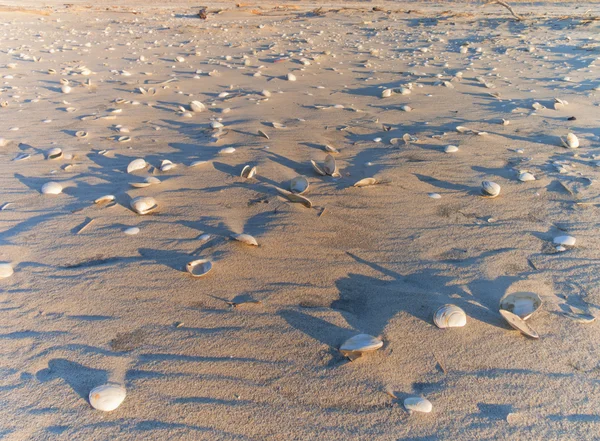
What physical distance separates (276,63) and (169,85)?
2.28 m

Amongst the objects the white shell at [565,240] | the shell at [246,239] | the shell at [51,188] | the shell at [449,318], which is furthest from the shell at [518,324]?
the shell at [51,188]

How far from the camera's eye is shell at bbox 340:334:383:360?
1.79 metres

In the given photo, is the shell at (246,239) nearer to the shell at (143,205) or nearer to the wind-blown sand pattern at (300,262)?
the wind-blown sand pattern at (300,262)

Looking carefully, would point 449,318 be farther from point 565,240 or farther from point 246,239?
point 246,239

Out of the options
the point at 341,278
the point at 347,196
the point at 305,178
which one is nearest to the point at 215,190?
the point at 305,178

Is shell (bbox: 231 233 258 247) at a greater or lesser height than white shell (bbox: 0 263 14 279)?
greater

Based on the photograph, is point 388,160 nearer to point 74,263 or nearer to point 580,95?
point 74,263

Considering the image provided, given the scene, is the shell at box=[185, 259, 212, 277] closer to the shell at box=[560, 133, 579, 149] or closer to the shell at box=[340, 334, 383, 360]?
the shell at box=[340, 334, 383, 360]

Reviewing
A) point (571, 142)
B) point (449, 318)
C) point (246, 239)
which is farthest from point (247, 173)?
point (571, 142)

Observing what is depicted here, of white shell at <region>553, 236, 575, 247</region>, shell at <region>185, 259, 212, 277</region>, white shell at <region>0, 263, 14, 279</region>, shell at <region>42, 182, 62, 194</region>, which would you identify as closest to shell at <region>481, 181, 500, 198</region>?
white shell at <region>553, 236, 575, 247</region>

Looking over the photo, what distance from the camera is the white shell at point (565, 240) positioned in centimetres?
250

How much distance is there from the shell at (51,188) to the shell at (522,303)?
3261 mm

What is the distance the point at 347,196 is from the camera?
122 inches

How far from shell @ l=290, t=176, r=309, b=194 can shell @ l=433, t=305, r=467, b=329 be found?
1479 mm
